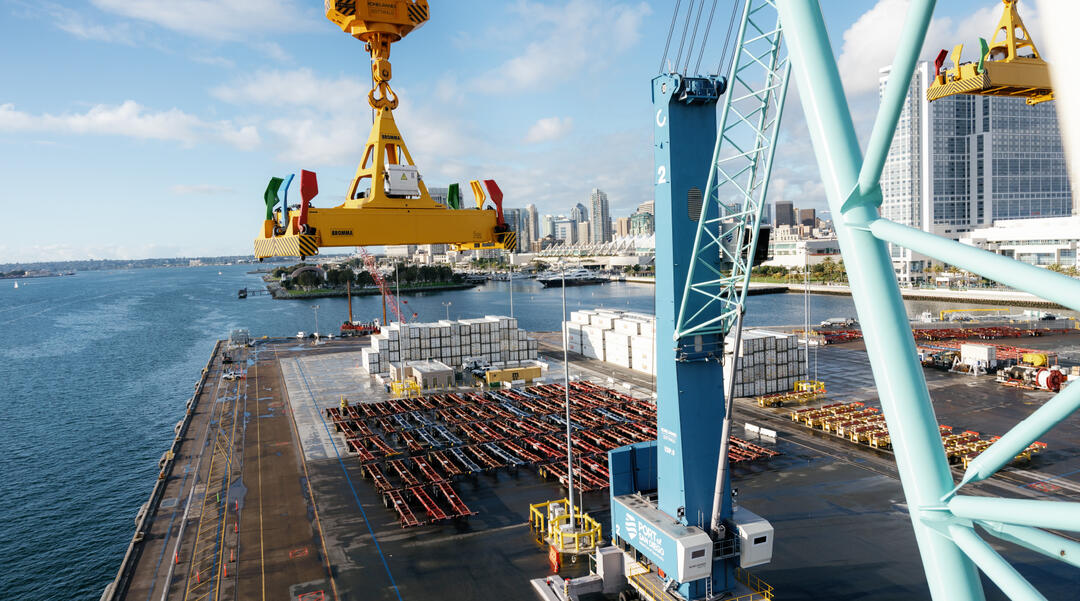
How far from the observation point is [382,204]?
41.3ft

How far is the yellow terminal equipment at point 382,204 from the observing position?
39.6 feet

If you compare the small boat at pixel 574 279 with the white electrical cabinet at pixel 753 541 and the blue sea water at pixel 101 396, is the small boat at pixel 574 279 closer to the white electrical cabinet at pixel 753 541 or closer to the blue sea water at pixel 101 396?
the blue sea water at pixel 101 396

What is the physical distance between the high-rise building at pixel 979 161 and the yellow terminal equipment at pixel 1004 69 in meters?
145

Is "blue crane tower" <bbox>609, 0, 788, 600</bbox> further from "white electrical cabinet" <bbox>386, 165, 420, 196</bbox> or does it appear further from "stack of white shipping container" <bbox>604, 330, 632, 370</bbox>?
"stack of white shipping container" <bbox>604, 330, 632, 370</bbox>

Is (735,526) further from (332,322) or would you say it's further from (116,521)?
(332,322)

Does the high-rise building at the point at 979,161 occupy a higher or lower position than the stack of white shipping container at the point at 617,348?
higher

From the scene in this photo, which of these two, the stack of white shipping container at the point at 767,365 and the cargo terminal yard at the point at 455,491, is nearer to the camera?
the cargo terminal yard at the point at 455,491

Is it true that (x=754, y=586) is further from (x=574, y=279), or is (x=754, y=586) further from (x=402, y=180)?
(x=574, y=279)

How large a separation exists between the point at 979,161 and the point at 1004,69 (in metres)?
160

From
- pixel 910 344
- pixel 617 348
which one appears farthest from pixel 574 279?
pixel 910 344

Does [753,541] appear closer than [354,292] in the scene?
Yes

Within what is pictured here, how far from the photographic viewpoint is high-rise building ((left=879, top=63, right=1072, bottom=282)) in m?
150

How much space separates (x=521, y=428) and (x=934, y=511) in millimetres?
32011

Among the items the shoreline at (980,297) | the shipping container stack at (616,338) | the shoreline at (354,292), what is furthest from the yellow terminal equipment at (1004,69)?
the shoreline at (354,292)
